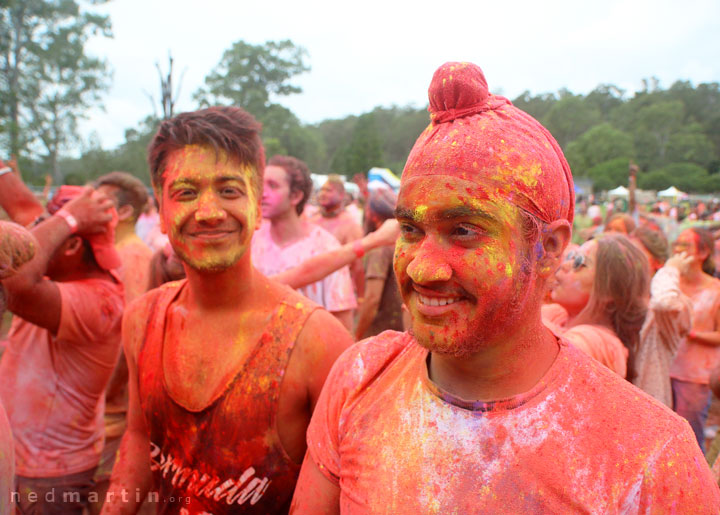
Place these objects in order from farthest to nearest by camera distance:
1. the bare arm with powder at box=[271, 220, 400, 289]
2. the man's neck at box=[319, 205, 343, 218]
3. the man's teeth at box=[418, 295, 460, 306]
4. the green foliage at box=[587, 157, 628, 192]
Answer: the green foliage at box=[587, 157, 628, 192] < the man's neck at box=[319, 205, 343, 218] < the bare arm with powder at box=[271, 220, 400, 289] < the man's teeth at box=[418, 295, 460, 306]

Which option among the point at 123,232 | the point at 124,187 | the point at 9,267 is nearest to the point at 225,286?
the point at 9,267

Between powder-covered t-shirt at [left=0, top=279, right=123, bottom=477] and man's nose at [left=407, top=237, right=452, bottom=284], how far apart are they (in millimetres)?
2385

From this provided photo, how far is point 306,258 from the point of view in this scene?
4262mm

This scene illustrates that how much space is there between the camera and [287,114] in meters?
46.9

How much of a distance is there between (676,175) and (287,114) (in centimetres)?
3453

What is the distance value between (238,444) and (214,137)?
4.10 feet

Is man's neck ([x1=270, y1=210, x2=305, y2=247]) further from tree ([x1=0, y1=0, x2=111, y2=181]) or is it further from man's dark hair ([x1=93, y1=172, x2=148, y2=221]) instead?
tree ([x1=0, y1=0, x2=111, y2=181])

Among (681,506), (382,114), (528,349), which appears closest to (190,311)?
(528,349)

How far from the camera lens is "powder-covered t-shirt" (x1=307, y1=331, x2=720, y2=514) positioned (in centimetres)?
117

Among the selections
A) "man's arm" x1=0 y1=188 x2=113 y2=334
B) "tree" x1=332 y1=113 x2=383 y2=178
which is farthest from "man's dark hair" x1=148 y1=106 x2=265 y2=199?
"tree" x1=332 y1=113 x2=383 y2=178

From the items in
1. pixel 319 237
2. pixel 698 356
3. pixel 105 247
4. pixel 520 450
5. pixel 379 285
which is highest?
pixel 105 247

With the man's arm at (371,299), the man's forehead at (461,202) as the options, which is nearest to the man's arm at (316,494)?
the man's forehead at (461,202)

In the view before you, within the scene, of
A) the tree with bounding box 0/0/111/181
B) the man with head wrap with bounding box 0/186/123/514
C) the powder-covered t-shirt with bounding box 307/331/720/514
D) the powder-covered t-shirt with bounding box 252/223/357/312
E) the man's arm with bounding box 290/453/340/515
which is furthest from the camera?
the tree with bounding box 0/0/111/181

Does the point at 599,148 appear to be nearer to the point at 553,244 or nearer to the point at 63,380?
the point at 63,380
